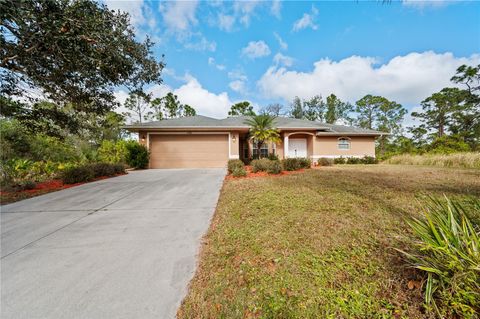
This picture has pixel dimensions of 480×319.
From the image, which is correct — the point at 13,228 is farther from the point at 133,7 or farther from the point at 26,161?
the point at 26,161

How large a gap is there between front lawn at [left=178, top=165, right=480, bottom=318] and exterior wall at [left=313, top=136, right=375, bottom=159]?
11564 millimetres

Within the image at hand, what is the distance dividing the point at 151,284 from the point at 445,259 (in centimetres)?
280

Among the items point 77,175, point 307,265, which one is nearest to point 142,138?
point 77,175

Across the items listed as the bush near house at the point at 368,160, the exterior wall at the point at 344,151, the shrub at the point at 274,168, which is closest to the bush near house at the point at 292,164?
the shrub at the point at 274,168

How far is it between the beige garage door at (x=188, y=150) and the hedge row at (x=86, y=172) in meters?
3.05

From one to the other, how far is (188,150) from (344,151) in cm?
1276

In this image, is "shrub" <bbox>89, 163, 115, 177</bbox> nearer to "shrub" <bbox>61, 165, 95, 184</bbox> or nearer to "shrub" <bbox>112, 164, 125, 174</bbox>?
"shrub" <bbox>112, 164, 125, 174</bbox>

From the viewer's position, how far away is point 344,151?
15.0 meters

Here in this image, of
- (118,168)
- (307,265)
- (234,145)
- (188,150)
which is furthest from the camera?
(234,145)

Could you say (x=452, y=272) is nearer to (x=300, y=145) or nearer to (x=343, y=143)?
(x=300, y=145)

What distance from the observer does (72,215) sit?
3.96m

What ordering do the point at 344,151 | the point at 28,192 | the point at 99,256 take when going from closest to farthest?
the point at 99,256 < the point at 28,192 < the point at 344,151

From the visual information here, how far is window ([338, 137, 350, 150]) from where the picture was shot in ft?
49.3

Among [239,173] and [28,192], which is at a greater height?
[239,173]
